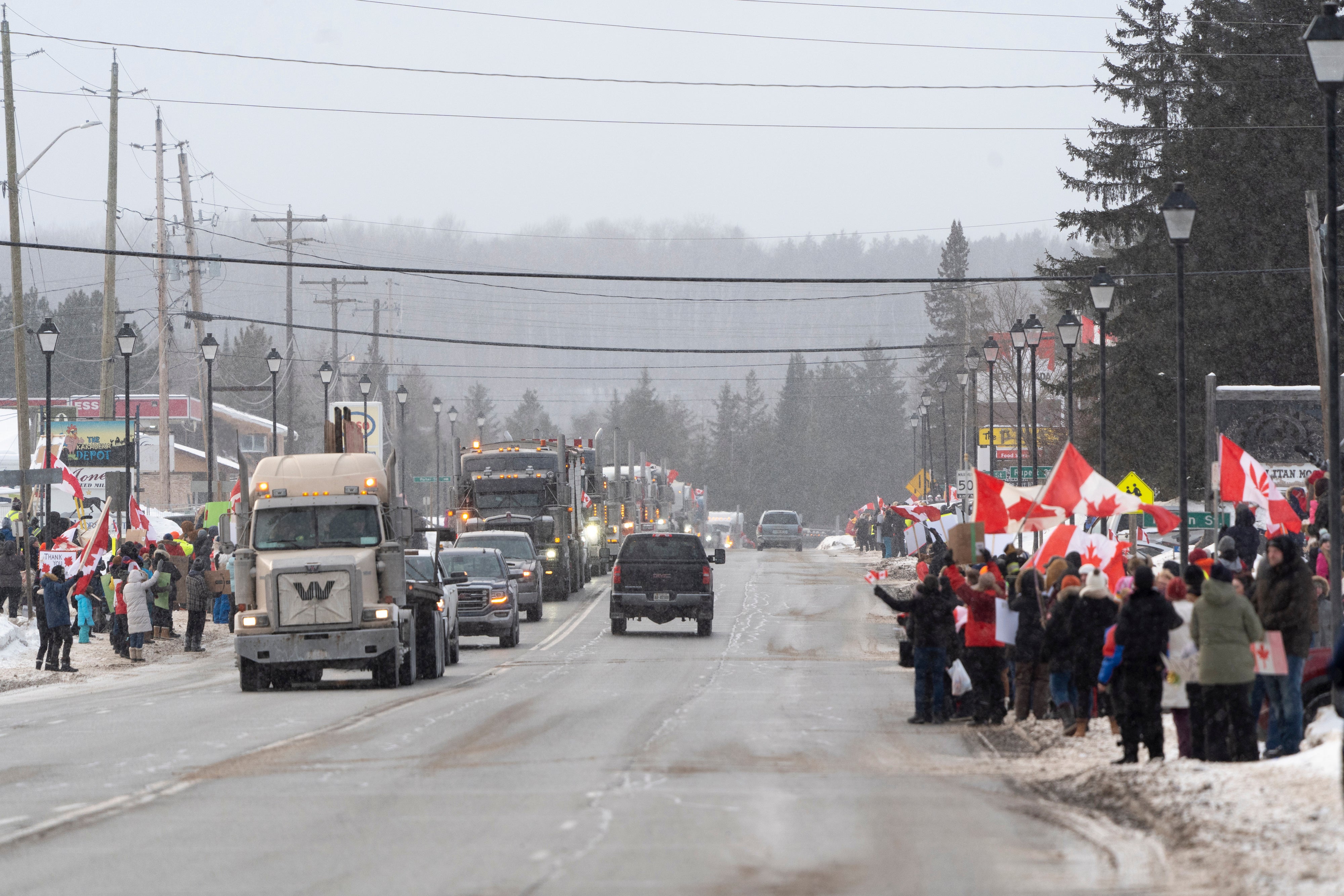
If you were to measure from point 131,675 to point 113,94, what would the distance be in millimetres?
34520

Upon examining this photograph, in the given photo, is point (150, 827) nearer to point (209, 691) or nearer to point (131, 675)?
point (209, 691)

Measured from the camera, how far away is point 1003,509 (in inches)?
1073

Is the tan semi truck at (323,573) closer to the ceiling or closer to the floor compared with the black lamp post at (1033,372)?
closer to the floor

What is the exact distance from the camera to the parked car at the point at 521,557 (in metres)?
39.1

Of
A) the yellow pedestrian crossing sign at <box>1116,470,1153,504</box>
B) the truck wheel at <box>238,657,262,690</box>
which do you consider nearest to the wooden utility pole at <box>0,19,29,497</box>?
the truck wheel at <box>238,657,262,690</box>

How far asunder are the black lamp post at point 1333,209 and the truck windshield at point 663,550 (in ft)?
59.7

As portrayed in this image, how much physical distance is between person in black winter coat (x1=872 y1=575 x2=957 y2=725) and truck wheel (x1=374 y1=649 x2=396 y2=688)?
25.7 ft

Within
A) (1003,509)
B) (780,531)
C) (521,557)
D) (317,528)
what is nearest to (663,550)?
(521,557)

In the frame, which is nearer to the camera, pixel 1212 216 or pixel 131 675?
pixel 131 675

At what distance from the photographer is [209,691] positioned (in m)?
24.7

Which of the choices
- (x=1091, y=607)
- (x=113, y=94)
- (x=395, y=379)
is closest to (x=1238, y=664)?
(x=1091, y=607)

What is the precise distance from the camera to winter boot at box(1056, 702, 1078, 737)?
1739 centimetres

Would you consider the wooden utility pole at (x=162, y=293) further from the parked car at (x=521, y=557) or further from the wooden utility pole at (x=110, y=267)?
the parked car at (x=521, y=557)

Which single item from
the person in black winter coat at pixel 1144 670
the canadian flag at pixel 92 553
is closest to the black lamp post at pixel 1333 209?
the person in black winter coat at pixel 1144 670
